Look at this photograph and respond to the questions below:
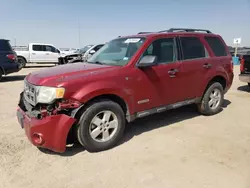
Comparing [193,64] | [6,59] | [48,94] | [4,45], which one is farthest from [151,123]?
[4,45]

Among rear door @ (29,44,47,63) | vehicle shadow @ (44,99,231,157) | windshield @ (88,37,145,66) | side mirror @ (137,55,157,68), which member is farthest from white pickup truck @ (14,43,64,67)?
side mirror @ (137,55,157,68)

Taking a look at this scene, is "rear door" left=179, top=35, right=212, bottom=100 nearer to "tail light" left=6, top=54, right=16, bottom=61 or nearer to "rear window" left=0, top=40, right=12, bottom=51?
"tail light" left=6, top=54, right=16, bottom=61

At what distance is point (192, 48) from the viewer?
15.7 feet

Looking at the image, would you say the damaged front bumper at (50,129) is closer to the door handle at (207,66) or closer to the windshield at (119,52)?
the windshield at (119,52)

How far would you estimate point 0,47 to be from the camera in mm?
10078

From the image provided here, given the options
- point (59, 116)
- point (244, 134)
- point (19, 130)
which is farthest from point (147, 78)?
point (19, 130)

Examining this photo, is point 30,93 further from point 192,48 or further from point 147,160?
point 192,48

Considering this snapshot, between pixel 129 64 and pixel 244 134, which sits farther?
pixel 244 134

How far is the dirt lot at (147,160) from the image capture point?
9.18 ft

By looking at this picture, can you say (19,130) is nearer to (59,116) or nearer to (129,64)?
(59,116)

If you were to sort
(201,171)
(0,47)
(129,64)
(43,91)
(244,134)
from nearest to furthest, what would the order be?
1. (201,171)
2. (43,91)
3. (129,64)
4. (244,134)
5. (0,47)

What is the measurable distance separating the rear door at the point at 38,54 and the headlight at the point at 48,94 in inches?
621

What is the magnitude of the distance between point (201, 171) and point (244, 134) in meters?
1.75

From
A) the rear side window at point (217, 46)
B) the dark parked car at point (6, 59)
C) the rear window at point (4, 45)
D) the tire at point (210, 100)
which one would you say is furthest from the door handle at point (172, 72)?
the rear window at point (4, 45)
